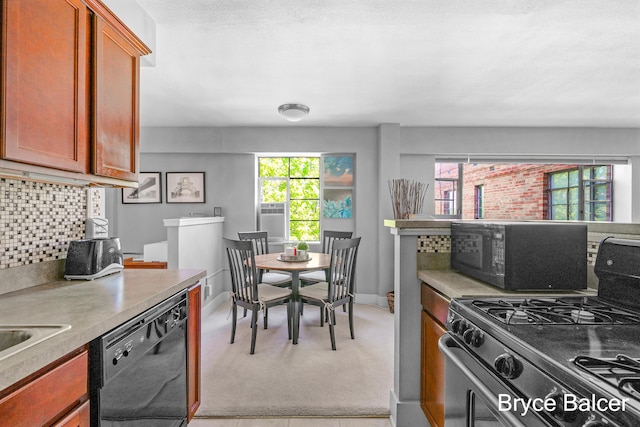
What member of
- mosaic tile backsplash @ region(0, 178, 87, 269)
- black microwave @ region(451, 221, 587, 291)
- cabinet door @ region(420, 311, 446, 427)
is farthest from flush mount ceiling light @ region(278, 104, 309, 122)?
black microwave @ region(451, 221, 587, 291)

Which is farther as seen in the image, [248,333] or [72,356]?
[248,333]

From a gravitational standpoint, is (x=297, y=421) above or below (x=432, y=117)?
below

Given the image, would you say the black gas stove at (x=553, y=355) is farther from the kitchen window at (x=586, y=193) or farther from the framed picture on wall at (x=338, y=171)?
the kitchen window at (x=586, y=193)

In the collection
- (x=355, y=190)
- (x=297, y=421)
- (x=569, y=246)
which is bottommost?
(x=297, y=421)

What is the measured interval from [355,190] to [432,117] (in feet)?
4.46

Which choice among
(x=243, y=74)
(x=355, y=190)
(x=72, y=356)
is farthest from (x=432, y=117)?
(x=72, y=356)

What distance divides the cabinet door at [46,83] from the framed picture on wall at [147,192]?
3.47 metres

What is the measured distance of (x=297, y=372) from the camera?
2510mm

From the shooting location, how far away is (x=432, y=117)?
4.07 meters

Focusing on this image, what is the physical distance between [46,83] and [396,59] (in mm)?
2145

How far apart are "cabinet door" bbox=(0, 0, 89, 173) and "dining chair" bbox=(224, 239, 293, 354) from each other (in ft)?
4.97

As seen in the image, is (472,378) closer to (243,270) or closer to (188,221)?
(243,270)

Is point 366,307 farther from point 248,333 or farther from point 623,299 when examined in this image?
point 623,299

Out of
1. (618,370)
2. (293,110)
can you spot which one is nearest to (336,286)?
(293,110)
